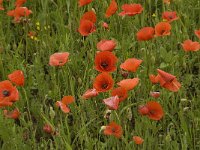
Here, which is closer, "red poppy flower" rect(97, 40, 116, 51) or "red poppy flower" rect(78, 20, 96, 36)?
"red poppy flower" rect(97, 40, 116, 51)

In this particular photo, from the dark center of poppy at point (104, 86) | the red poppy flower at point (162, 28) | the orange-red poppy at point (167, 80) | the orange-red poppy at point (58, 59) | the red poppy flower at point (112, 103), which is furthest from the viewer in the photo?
the red poppy flower at point (162, 28)

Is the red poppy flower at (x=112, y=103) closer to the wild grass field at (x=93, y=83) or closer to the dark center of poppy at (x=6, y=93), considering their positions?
the wild grass field at (x=93, y=83)

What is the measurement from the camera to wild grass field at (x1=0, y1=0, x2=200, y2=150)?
2119 millimetres

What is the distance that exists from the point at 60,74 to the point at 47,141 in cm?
44

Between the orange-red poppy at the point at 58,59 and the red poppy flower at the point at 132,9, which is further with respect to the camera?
the red poppy flower at the point at 132,9

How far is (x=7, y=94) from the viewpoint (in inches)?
84.1

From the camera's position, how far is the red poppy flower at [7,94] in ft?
6.73

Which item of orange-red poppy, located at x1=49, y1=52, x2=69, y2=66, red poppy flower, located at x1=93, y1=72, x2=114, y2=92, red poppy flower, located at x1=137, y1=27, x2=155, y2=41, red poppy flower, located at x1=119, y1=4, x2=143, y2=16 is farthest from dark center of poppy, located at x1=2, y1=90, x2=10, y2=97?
red poppy flower, located at x1=119, y1=4, x2=143, y2=16

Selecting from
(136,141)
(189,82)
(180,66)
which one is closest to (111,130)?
(136,141)

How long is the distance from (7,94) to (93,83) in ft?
1.17

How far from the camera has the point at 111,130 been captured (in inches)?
77.7

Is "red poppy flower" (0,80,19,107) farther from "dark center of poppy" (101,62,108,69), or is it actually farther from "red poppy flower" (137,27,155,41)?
"red poppy flower" (137,27,155,41)

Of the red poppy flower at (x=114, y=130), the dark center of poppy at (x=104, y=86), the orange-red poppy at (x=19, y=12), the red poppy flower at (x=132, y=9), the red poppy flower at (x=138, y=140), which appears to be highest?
the red poppy flower at (x=132, y=9)

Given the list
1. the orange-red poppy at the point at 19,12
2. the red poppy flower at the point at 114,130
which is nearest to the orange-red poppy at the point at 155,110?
the red poppy flower at the point at 114,130
